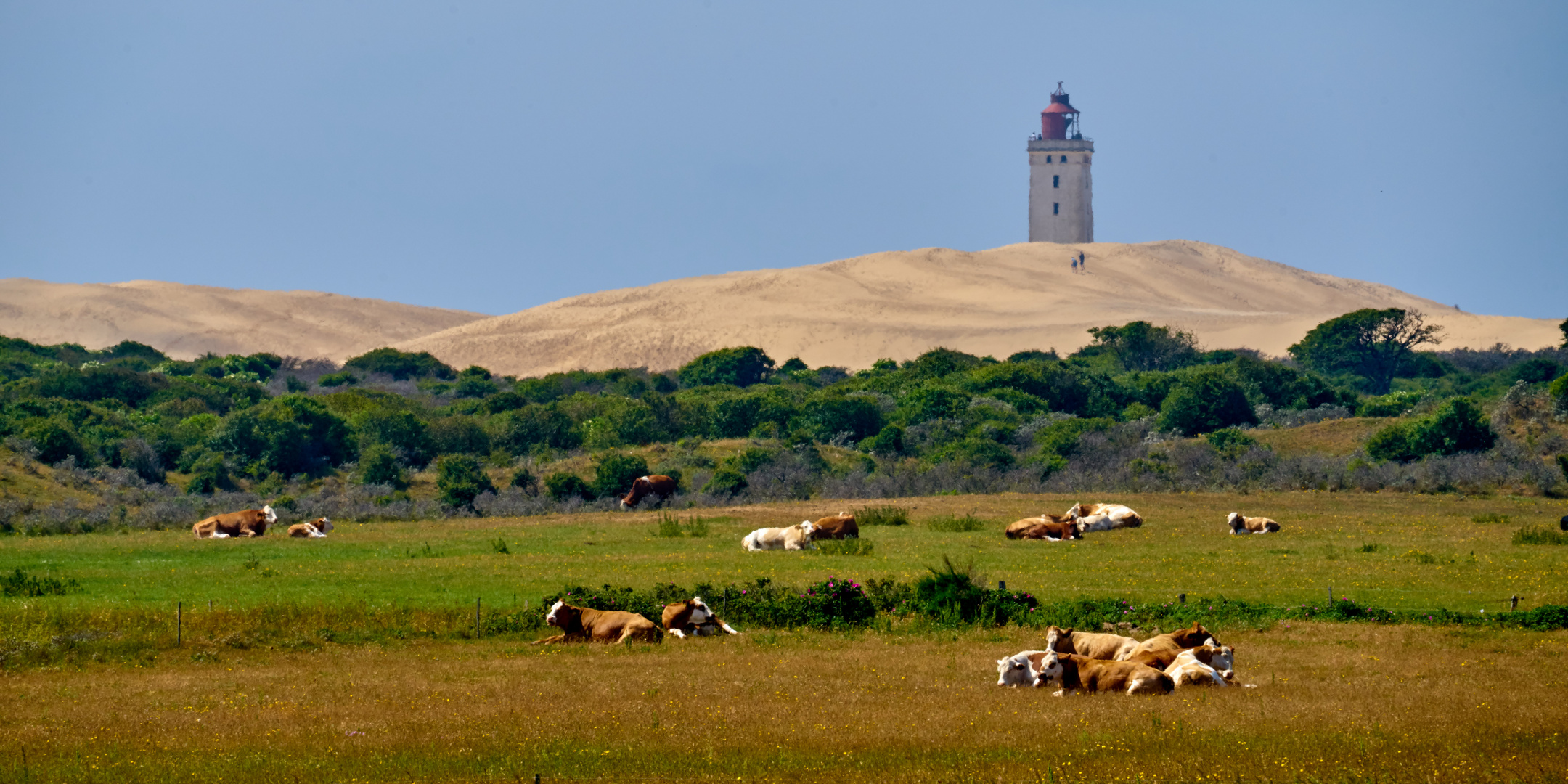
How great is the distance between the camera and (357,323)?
642 ft

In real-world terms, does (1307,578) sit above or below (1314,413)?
below

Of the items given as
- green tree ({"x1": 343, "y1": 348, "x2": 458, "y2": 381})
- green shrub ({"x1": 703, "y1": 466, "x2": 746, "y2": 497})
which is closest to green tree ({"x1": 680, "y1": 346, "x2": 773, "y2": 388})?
green tree ({"x1": 343, "y1": 348, "x2": 458, "y2": 381})

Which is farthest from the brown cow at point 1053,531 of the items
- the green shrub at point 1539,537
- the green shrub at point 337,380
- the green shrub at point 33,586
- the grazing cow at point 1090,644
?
the green shrub at point 337,380

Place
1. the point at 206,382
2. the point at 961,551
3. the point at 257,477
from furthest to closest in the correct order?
the point at 206,382, the point at 257,477, the point at 961,551

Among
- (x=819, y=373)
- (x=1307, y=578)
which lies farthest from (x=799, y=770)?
(x=819, y=373)

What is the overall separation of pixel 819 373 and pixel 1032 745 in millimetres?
97372

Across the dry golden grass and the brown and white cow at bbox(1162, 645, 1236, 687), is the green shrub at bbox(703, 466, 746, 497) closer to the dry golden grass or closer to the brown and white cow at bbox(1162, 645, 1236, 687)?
the dry golden grass

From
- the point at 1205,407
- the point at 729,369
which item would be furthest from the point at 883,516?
the point at 729,369

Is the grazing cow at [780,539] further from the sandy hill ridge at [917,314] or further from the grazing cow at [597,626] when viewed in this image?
the sandy hill ridge at [917,314]

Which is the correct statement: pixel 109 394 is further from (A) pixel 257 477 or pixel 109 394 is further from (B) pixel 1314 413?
(B) pixel 1314 413

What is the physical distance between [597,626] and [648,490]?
28310 millimetres

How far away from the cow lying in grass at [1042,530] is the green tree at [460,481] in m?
21.3

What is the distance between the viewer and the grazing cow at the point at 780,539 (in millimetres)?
31938

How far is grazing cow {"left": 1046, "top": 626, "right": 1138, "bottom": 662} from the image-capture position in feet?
58.5
